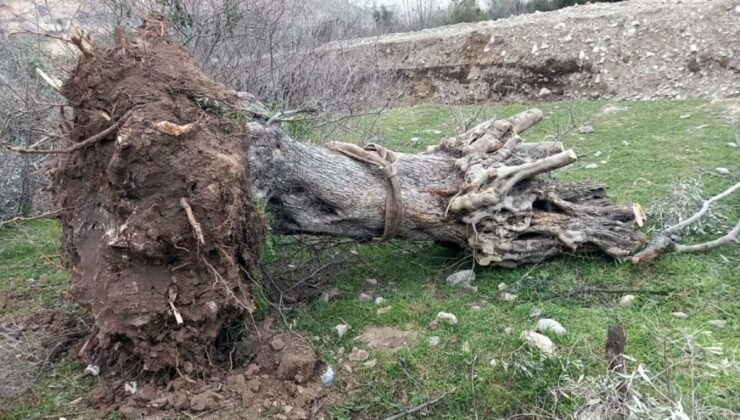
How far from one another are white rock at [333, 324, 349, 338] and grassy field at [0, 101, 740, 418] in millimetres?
29

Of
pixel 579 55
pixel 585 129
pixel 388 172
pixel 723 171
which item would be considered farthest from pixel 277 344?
pixel 579 55

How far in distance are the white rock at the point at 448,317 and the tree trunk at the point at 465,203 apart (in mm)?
578

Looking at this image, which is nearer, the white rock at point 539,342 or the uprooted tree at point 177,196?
the uprooted tree at point 177,196

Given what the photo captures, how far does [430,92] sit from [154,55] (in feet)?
35.6

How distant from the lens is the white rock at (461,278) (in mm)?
3665

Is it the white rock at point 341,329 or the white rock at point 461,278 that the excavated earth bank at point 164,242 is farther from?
the white rock at point 461,278

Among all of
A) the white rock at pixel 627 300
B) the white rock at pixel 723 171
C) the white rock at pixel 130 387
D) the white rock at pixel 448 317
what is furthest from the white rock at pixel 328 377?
the white rock at pixel 723 171

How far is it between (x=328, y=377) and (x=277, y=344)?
30 cm

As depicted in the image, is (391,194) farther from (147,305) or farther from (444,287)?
(147,305)

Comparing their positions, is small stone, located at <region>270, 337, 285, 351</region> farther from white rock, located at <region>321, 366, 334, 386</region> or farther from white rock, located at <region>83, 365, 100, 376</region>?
white rock, located at <region>83, 365, 100, 376</region>

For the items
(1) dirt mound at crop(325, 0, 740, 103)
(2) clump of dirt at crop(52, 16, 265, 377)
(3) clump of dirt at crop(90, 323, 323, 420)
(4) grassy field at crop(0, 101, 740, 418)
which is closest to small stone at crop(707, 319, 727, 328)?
(4) grassy field at crop(0, 101, 740, 418)

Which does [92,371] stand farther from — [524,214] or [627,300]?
[627,300]

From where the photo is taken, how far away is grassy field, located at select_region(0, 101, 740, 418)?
2.52m

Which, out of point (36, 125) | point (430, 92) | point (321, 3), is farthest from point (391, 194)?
point (430, 92)
